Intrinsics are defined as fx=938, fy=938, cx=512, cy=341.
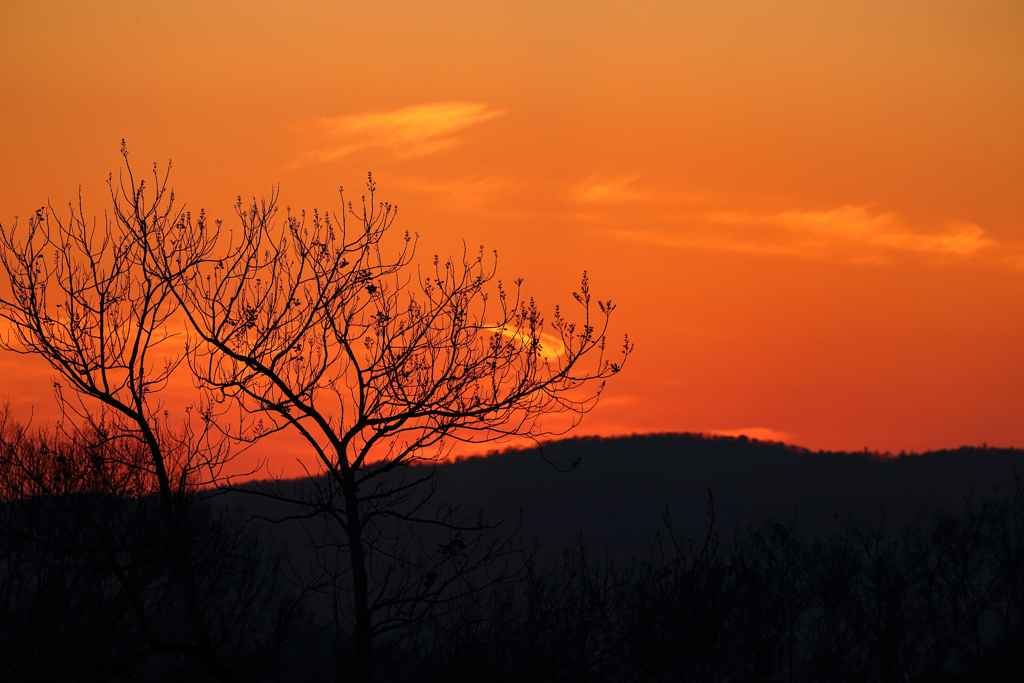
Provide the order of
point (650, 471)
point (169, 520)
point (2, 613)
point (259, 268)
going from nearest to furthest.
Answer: point (169, 520) → point (259, 268) → point (2, 613) → point (650, 471)

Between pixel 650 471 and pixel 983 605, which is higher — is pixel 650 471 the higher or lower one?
the higher one

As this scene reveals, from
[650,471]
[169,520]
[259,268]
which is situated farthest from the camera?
[650,471]

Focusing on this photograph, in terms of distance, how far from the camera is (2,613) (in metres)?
22.4

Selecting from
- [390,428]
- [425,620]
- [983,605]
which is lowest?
[983,605]

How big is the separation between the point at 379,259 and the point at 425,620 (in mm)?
4413

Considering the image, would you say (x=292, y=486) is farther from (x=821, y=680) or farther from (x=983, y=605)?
(x=983, y=605)

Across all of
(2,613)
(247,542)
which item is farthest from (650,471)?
(2,613)

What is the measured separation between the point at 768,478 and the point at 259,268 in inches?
5890

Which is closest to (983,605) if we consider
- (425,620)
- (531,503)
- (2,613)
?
(425,620)

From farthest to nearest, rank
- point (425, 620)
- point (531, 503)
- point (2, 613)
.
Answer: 1. point (531, 503)
2. point (2, 613)
3. point (425, 620)

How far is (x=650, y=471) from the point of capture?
164500 millimetres

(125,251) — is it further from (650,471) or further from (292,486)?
(650,471)

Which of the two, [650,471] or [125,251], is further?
[650,471]

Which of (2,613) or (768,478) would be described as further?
(768,478)
